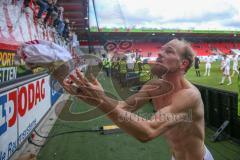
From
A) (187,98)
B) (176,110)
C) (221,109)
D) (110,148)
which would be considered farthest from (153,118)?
(221,109)

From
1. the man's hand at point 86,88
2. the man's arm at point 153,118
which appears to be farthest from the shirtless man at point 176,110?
the man's hand at point 86,88

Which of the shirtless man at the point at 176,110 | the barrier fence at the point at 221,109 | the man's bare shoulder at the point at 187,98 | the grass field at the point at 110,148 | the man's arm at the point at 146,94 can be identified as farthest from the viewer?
the barrier fence at the point at 221,109

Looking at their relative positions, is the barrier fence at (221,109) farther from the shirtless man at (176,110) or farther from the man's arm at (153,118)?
the man's arm at (153,118)

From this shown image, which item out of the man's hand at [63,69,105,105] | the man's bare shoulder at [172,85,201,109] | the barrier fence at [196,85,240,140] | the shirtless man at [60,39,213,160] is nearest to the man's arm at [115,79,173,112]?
the shirtless man at [60,39,213,160]

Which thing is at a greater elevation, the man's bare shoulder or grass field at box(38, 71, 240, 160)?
the man's bare shoulder

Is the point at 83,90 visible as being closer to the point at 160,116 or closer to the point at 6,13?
the point at 160,116

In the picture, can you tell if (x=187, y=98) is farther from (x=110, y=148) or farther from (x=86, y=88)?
(x=110, y=148)

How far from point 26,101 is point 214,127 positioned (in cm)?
454

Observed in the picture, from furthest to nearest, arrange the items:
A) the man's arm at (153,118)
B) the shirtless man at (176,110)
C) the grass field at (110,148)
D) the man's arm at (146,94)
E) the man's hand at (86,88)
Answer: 1. the grass field at (110,148)
2. the man's arm at (146,94)
3. the shirtless man at (176,110)
4. the man's arm at (153,118)
5. the man's hand at (86,88)

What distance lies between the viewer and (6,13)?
490 cm

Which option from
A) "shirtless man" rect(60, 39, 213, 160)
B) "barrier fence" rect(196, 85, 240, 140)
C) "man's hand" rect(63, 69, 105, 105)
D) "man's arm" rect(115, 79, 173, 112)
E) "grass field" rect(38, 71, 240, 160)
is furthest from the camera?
"barrier fence" rect(196, 85, 240, 140)

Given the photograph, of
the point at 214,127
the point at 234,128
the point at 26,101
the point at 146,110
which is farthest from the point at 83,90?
the point at 146,110

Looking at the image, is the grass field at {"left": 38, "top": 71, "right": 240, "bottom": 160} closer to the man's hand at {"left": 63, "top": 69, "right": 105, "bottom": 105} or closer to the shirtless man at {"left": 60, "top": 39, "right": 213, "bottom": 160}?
the shirtless man at {"left": 60, "top": 39, "right": 213, "bottom": 160}

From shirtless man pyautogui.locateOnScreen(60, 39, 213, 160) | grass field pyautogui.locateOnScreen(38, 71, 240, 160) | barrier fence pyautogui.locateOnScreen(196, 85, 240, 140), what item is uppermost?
shirtless man pyautogui.locateOnScreen(60, 39, 213, 160)
